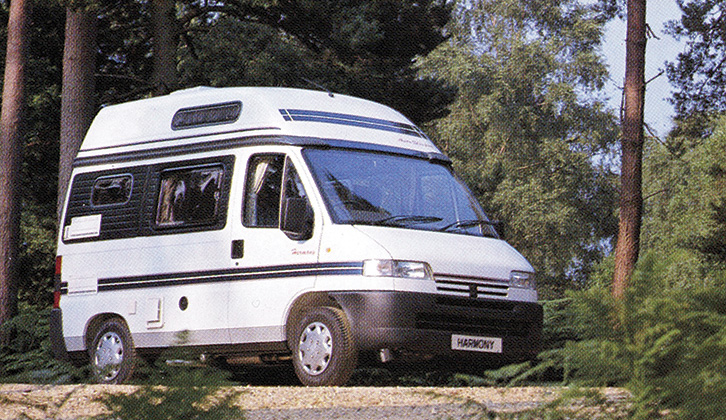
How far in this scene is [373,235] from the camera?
9.77 meters

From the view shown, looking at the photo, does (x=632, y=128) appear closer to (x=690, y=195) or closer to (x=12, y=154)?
(x=12, y=154)

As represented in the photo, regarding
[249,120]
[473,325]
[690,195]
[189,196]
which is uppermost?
[690,195]

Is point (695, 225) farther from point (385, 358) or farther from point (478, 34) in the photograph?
point (385, 358)

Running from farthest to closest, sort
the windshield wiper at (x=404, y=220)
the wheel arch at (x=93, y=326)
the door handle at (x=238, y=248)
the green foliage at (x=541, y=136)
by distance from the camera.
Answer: the green foliage at (x=541, y=136) < the wheel arch at (x=93, y=326) < the door handle at (x=238, y=248) < the windshield wiper at (x=404, y=220)

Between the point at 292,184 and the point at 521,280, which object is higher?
the point at 292,184

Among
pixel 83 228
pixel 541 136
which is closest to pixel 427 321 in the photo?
pixel 83 228

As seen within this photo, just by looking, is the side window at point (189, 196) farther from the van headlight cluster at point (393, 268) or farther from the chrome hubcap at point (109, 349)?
the van headlight cluster at point (393, 268)

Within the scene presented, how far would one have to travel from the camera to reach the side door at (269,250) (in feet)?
33.3

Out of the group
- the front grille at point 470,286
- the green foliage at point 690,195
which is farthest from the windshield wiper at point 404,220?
the green foliage at point 690,195

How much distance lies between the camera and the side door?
1016 cm

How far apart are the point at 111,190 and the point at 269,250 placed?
2.63 metres

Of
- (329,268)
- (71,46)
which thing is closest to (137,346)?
(329,268)

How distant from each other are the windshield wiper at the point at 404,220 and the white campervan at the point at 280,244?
2cm

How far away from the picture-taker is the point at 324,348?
9.89 meters
